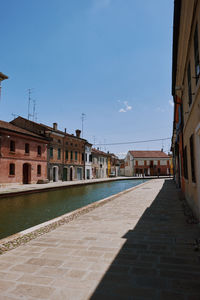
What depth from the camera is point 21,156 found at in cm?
2209

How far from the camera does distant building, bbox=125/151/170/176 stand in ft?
167

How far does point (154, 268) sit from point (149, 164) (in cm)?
5002

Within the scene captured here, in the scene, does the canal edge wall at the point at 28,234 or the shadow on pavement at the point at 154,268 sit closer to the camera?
the shadow on pavement at the point at 154,268

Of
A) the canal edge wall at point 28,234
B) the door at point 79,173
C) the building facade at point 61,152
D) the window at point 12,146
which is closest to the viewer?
the canal edge wall at point 28,234

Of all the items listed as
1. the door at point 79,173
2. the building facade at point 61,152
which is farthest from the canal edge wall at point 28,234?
the door at point 79,173

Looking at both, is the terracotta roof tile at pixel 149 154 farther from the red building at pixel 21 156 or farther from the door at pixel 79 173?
the red building at pixel 21 156

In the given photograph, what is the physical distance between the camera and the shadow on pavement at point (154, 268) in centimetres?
225

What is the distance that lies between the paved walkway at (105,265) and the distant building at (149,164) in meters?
47.0

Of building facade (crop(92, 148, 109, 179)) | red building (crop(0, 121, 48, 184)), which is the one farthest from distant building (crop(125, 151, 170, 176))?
red building (crop(0, 121, 48, 184))

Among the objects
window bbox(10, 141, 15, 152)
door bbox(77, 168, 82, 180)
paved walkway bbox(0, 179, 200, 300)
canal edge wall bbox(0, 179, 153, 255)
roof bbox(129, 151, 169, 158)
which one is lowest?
canal edge wall bbox(0, 179, 153, 255)

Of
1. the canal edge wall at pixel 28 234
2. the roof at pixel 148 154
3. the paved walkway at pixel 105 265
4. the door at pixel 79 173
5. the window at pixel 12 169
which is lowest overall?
the canal edge wall at pixel 28 234

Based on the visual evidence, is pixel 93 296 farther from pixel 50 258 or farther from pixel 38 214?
pixel 38 214

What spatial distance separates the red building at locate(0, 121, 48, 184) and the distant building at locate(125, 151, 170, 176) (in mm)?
30812

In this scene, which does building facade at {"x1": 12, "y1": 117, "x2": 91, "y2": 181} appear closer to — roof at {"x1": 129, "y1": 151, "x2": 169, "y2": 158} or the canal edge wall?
roof at {"x1": 129, "y1": 151, "x2": 169, "y2": 158}
